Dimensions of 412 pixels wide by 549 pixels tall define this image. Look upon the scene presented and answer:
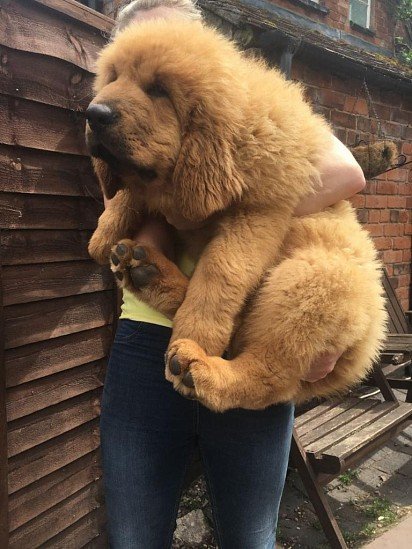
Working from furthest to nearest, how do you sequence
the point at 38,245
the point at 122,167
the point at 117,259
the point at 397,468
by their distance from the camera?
the point at 397,468, the point at 38,245, the point at 117,259, the point at 122,167

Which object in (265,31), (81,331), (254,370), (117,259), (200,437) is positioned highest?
(265,31)

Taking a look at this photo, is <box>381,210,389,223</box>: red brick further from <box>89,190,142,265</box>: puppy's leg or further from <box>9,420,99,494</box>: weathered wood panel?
<box>89,190,142,265</box>: puppy's leg

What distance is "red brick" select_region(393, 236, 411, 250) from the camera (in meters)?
5.73

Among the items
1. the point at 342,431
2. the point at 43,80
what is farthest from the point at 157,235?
the point at 342,431

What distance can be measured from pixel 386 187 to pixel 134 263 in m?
4.74

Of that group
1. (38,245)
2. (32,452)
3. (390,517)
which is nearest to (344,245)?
(38,245)

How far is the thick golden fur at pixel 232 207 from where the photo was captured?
4.02 ft

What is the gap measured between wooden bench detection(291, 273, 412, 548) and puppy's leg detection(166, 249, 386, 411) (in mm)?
1644

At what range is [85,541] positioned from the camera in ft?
8.76

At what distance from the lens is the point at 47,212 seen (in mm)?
2322

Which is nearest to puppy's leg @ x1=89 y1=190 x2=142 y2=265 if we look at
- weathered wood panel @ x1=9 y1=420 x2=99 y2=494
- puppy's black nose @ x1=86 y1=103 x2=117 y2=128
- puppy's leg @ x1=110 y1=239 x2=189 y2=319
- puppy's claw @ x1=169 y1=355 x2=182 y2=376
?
puppy's leg @ x1=110 y1=239 x2=189 y2=319

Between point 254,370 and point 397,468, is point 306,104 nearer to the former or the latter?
point 254,370

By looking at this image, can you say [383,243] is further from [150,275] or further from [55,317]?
[150,275]

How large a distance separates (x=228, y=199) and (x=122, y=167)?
272mm
